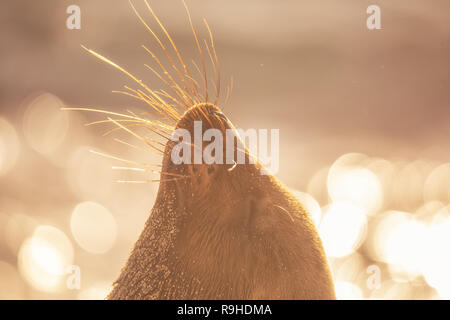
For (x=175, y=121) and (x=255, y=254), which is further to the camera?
(x=175, y=121)

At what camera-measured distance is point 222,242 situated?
815 millimetres

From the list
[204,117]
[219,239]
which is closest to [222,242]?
[219,239]

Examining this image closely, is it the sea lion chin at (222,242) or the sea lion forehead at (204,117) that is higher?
the sea lion forehead at (204,117)

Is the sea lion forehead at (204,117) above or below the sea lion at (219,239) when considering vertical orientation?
above

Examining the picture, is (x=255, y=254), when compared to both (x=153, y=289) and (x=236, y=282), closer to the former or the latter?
(x=236, y=282)

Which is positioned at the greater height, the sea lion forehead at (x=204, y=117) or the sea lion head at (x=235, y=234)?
the sea lion forehead at (x=204, y=117)

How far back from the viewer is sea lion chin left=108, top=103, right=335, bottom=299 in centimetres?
81

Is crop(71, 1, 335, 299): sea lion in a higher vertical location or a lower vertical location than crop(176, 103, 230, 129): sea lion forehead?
lower

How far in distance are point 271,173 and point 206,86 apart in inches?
9.7

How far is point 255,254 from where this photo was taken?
81 centimetres

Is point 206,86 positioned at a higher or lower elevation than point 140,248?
higher

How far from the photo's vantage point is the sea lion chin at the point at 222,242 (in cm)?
81
